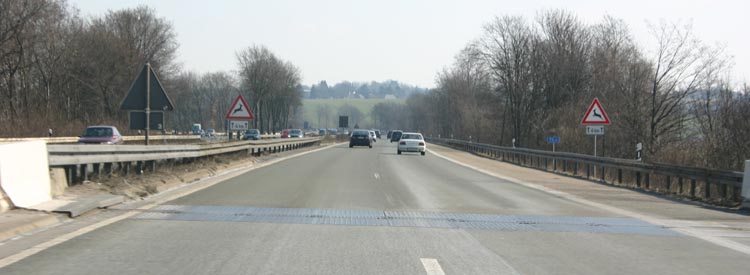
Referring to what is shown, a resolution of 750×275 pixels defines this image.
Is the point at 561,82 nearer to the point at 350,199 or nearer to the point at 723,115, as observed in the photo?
the point at 723,115

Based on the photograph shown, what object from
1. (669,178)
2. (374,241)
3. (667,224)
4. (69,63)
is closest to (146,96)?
(374,241)

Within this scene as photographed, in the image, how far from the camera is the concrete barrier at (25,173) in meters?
10.6

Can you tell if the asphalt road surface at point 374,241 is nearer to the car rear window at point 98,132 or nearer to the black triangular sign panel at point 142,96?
the black triangular sign panel at point 142,96

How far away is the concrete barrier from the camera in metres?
10.6

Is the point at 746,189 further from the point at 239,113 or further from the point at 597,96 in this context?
the point at 597,96

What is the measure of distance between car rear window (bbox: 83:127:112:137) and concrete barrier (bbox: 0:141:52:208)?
20119 millimetres

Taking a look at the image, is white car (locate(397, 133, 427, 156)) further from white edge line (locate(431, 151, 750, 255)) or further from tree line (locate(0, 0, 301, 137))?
white edge line (locate(431, 151, 750, 255))

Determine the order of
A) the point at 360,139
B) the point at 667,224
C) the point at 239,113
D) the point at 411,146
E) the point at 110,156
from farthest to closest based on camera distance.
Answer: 1. the point at 360,139
2. the point at 411,146
3. the point at 239,113
4. the point at 110,156
5. the point at 667,224

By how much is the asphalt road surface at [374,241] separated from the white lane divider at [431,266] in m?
0.04

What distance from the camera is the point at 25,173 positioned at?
1124 centimetres

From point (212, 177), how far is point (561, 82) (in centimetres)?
4785

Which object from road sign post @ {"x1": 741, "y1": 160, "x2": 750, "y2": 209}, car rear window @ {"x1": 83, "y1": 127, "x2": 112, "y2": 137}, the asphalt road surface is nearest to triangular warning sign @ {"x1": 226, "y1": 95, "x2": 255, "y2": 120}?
car rear window @ {"x1": 83, "y1": 127, "x2": 112, "y2": 137}

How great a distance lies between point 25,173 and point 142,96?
6.01 m

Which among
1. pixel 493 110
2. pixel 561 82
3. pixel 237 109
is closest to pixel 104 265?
pixel 237 109
